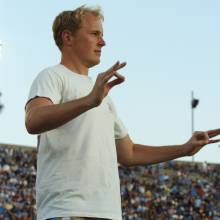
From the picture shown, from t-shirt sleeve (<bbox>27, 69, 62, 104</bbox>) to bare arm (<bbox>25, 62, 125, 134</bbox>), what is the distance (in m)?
0.10

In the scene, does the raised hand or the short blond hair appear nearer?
the raised hand

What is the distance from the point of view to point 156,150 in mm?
3670

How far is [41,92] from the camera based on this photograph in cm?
296

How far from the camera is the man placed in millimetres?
2816

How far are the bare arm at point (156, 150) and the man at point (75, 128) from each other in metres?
0.35

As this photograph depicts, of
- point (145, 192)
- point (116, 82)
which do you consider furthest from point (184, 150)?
point (145, 192)

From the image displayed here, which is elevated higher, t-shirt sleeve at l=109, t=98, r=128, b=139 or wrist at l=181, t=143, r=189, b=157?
t-shirt sleeve at l=109, t=98, r=128, b=139

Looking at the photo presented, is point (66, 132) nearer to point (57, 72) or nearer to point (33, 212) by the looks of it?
point (57, 72)

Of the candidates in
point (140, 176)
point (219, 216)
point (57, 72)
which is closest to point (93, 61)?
point (57, 72)

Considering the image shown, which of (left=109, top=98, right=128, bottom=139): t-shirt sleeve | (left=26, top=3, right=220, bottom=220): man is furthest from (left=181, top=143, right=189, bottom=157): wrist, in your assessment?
(left=26, top=3, right=220, bottom=220): man

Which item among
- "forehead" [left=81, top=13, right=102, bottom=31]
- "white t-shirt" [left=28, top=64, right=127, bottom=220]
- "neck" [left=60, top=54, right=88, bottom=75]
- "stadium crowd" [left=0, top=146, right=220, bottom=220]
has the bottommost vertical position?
"white t-shirt" [left=28, top=64, right=127, bottom=220]

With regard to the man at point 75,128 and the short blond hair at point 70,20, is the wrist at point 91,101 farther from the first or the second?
the short blond hair at point 70,20

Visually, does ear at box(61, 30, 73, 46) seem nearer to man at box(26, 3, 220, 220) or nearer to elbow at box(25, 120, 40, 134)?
man at box(26, 3, 220, 220)

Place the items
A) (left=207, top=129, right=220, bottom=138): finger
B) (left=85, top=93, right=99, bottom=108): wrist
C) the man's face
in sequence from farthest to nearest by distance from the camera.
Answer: (left=207, top=129, right=220, bottom=138): finger, the man's face, (left=85, top=93, right=99, bottom=108): wrist
